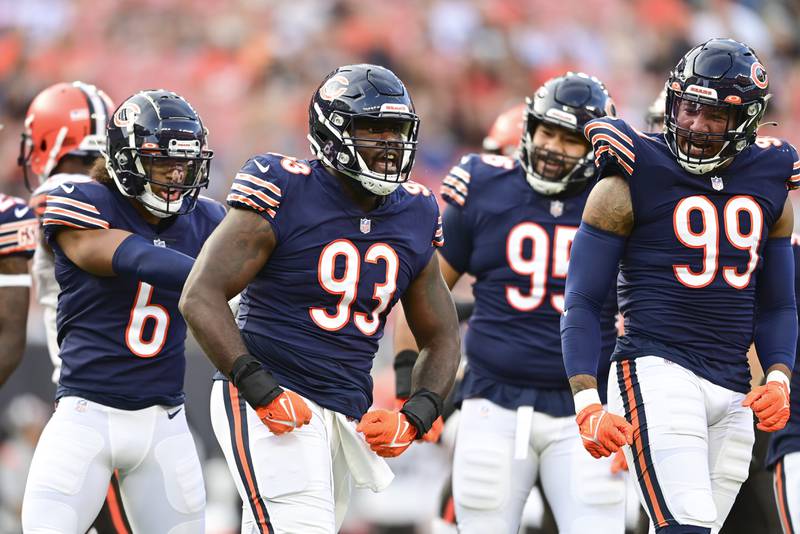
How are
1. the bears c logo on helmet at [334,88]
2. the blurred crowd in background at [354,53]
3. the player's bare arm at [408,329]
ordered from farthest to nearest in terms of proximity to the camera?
the blurred crowd in background at [354,53]
the player's bare arm at [408,329]
the bears c logo on helmet at [334,88]

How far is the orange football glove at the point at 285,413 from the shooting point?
3580 mm

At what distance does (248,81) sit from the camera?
437 inches

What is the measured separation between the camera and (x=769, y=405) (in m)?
3.83

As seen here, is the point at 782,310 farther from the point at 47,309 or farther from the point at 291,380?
the point at 47,309

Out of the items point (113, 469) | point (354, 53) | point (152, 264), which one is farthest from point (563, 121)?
point (354, 53)

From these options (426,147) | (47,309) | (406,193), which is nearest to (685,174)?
(406,193)

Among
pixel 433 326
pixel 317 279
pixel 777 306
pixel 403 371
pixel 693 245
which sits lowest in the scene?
pixel 403 371

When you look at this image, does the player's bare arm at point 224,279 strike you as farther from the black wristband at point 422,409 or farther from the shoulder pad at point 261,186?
the black wristband at point 422,409

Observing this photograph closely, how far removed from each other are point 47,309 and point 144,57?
643cm

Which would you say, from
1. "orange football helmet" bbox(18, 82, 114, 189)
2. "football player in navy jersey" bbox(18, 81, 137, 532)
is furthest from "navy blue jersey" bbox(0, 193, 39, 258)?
"orange football helmet" bbox(18, 82, 114, 189)

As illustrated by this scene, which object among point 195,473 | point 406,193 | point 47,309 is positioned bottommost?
point 195,473

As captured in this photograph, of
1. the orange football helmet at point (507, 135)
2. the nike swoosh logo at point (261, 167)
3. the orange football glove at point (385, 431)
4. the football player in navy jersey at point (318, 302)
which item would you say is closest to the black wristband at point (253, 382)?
the football player in navy jersey at point (318, 302)

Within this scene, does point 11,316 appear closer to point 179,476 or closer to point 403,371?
point 179,476

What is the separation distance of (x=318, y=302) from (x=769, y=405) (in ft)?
4.64
